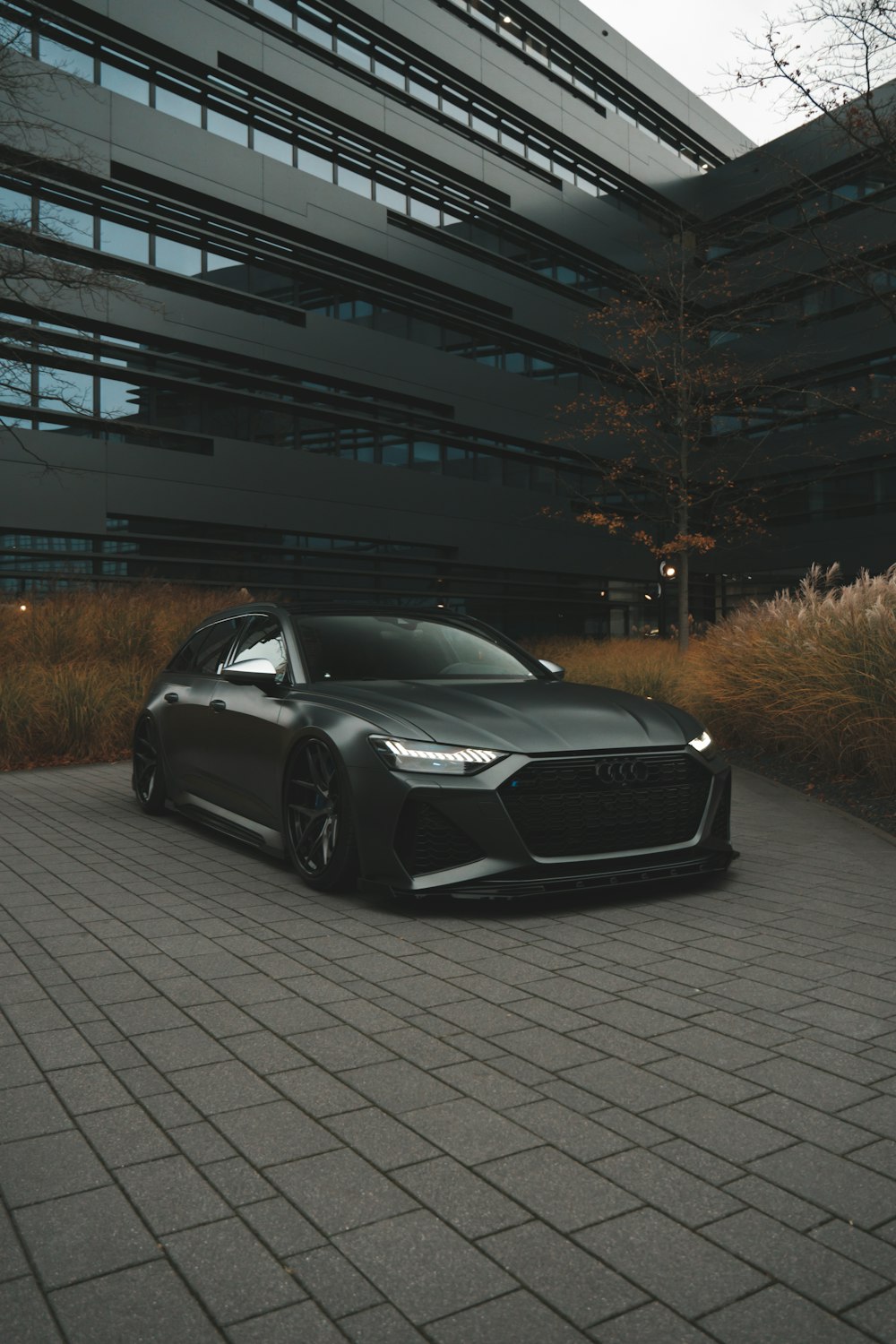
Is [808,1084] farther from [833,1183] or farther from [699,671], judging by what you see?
[699,671]

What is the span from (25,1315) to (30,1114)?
99 centimetres

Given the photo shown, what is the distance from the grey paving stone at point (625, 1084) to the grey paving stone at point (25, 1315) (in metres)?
1.52

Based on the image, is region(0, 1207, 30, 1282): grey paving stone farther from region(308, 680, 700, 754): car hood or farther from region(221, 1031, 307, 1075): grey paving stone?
region(308, 680, 700, 754): car hood

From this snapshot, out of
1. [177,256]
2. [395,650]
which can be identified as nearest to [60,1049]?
[395,650]

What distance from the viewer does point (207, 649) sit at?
301 inches

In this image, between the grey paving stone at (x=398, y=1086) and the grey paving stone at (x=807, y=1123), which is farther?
the grey paving stone at (x=398, y=1086)

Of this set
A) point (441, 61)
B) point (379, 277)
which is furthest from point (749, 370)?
point (441, 61)

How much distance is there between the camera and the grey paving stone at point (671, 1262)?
2107 millimetres

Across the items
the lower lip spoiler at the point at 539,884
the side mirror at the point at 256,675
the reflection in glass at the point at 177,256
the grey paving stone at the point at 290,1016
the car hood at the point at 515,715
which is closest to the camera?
the grey paving stone at the point at 290,1016

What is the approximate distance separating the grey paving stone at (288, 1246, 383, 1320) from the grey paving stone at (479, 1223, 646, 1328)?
273mm

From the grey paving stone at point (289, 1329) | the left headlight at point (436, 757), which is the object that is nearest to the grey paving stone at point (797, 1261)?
the grey paving stone at point (289, 1329)

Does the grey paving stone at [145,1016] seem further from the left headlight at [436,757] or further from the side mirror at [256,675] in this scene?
the side mirror at [256,675]

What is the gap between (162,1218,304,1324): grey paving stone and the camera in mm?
2092

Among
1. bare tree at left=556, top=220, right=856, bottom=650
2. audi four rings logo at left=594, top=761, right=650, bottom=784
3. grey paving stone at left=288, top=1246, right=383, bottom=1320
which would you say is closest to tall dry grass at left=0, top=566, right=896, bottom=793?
audi four rings logo at left=594, top=761, right=650, bottom=784
